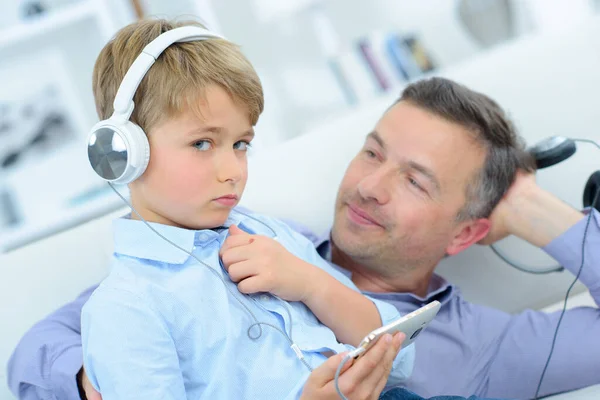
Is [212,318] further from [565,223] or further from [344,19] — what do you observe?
[344,19]

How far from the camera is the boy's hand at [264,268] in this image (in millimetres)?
978

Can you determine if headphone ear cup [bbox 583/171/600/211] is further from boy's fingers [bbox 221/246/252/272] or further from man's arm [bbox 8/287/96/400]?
man's arm [bbox 8/287/96/400]

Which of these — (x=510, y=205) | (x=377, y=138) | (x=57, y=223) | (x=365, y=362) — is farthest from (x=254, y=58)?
(x=365, y=362)

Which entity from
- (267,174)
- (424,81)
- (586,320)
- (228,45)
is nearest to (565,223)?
(586,320)

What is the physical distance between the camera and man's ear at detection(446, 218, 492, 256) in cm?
155

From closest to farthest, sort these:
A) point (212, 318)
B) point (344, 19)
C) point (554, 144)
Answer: point (212, 318), point (554, 144), point (344, 19)

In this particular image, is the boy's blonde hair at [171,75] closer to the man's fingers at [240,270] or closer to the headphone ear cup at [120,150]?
the headphone ear cup at [120,150]

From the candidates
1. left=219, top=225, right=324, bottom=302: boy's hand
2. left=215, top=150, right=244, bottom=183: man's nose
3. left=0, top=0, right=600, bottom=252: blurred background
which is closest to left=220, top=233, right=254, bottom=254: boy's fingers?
left=219, top=225, right=324, bottom=302: boy's hand

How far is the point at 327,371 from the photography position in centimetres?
89

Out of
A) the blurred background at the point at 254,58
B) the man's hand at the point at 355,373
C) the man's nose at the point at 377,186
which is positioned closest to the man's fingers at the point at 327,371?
the man's hand at the point at 355,373

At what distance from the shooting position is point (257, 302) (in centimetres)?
100

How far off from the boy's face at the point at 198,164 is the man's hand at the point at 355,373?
0.26 meters

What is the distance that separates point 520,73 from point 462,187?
0.47 meters

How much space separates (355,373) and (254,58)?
7.36 feet
